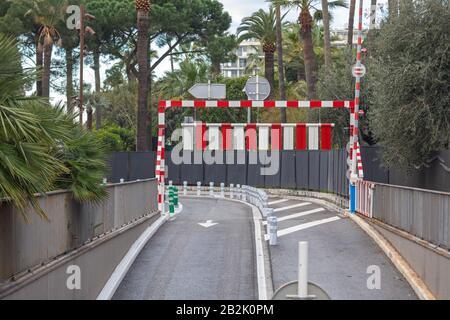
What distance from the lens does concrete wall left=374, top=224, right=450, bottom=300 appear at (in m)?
12.0

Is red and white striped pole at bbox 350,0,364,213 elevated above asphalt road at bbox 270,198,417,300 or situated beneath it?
elevated above

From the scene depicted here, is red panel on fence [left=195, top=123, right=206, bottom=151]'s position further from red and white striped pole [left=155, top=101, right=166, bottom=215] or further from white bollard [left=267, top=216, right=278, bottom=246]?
white bollard [left=267, top=216, right=278, bottom=246]

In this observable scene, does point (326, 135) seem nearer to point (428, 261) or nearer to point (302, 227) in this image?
point (302, 227)

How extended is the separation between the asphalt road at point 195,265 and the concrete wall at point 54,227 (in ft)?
3.54

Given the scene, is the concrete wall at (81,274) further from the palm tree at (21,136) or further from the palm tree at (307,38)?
A: the palm tree at (307,38)

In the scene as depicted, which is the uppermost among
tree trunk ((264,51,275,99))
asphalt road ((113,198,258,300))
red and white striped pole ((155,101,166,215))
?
tree trunk ((264,51,275,99))

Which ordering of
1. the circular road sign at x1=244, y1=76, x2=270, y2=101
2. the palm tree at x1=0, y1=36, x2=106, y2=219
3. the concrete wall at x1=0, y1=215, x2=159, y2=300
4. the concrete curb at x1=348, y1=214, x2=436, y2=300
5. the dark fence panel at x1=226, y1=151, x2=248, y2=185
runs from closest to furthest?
the palm tree at x1=0, y1=36, x2=106, y2=219
the concrete wall at x1=0, y1=215, x2=159, y2=300
the concrete curb at x1=348, y1=214, x2=436, y2=300
the circular road sign at x1=244, y1=76, x2=270, y2=101
the dark fence panel at x1=226, y1=151, x2=248, y2=185

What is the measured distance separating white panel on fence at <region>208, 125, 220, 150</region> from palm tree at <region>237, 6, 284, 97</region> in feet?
69.7

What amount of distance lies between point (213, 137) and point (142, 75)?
18.0ft

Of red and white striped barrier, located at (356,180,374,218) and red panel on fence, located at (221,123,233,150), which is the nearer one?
red and white striped barrier, located at (356,180,374,218)

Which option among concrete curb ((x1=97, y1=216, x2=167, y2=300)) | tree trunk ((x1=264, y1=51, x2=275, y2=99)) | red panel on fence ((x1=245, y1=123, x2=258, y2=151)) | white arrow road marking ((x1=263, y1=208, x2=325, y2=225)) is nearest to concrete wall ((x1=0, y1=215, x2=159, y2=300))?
concrete curb ((x1=97, y1=216, x2=167, y2=300))

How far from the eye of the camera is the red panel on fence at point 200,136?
38.3 m
